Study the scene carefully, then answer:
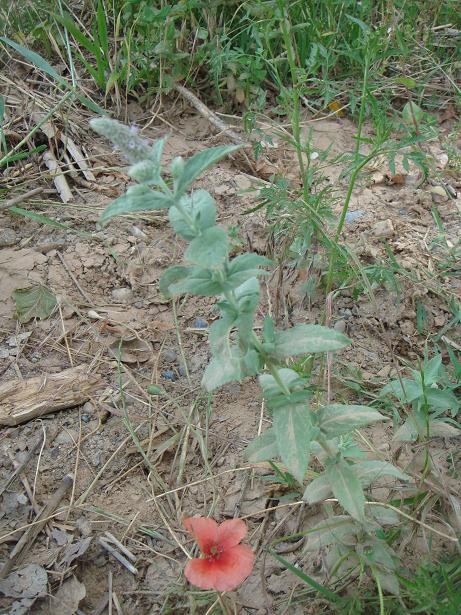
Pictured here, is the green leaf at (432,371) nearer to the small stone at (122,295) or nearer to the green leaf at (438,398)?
the green leaf at (438,398)

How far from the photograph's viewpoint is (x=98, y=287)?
8.21ft

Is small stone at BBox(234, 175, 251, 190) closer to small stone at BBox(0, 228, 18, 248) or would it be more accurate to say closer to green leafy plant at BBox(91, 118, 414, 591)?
small stone at BBox(0, 228, 18, 248)

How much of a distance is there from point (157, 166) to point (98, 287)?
4.21 feet

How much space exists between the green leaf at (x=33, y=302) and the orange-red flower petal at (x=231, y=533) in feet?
3.57

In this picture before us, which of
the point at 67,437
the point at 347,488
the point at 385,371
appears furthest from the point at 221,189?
the point at 347,488

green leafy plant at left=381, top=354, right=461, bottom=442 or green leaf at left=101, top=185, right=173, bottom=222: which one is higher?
green leaf at left=101, top=185, right=173, bottom=222

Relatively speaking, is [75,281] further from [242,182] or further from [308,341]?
[308,341]

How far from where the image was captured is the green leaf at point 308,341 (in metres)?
1.42

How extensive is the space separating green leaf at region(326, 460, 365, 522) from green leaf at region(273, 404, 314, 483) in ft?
0.44

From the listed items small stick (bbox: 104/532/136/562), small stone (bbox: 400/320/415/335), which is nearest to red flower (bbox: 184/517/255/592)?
small stick (bbox: 104/532/136/562)

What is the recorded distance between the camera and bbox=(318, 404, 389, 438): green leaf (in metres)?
1.54

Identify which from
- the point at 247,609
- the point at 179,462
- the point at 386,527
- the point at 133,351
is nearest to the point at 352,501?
the point at 386,527

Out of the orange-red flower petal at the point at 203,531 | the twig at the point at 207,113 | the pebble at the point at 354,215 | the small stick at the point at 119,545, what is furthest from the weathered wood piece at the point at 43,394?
the twig at the point at 207,113

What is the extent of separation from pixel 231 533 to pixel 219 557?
0.08 metres
